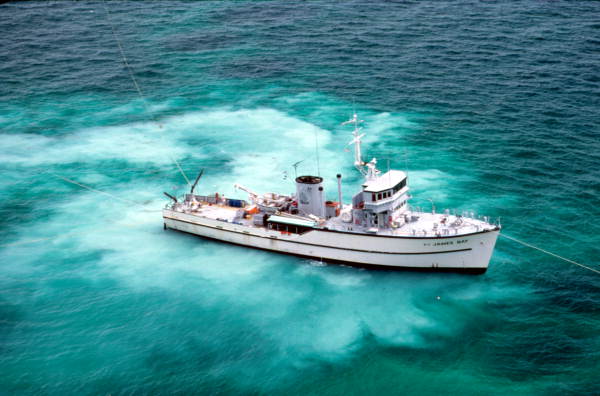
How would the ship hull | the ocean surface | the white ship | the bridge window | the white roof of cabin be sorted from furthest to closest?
the bridge window → the white roof of cabin → the white ship → the ship hull → the ocean surface

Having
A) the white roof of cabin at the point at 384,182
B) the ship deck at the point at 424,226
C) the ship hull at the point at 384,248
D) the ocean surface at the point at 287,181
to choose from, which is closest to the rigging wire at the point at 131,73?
the ocean surface at the point at 287,181

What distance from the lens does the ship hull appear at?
5238 cm

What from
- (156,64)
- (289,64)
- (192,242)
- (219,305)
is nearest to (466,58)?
(289,64)

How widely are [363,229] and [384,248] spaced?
274cm

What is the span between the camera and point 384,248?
2109 inches

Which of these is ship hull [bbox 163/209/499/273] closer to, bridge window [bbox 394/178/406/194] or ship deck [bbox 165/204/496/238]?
ship deck [bbox 165/204/496/238]

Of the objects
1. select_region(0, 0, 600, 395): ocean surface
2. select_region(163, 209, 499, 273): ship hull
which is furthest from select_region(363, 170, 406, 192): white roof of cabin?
select_region(0, 0, 600, 395): ocean surface

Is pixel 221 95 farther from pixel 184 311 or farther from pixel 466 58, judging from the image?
pixel 184 311

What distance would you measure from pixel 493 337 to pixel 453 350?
12.3 ft

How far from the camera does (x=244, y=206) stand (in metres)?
62.8

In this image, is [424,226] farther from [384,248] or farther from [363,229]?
[363,229]

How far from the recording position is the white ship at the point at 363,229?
52.8 metres

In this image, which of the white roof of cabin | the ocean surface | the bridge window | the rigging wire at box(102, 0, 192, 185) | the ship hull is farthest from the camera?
the rigging wire at box(102, 0, 192, 185)

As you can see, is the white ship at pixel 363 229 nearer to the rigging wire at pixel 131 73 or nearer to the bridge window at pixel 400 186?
the bridge window at pixel 400 186
